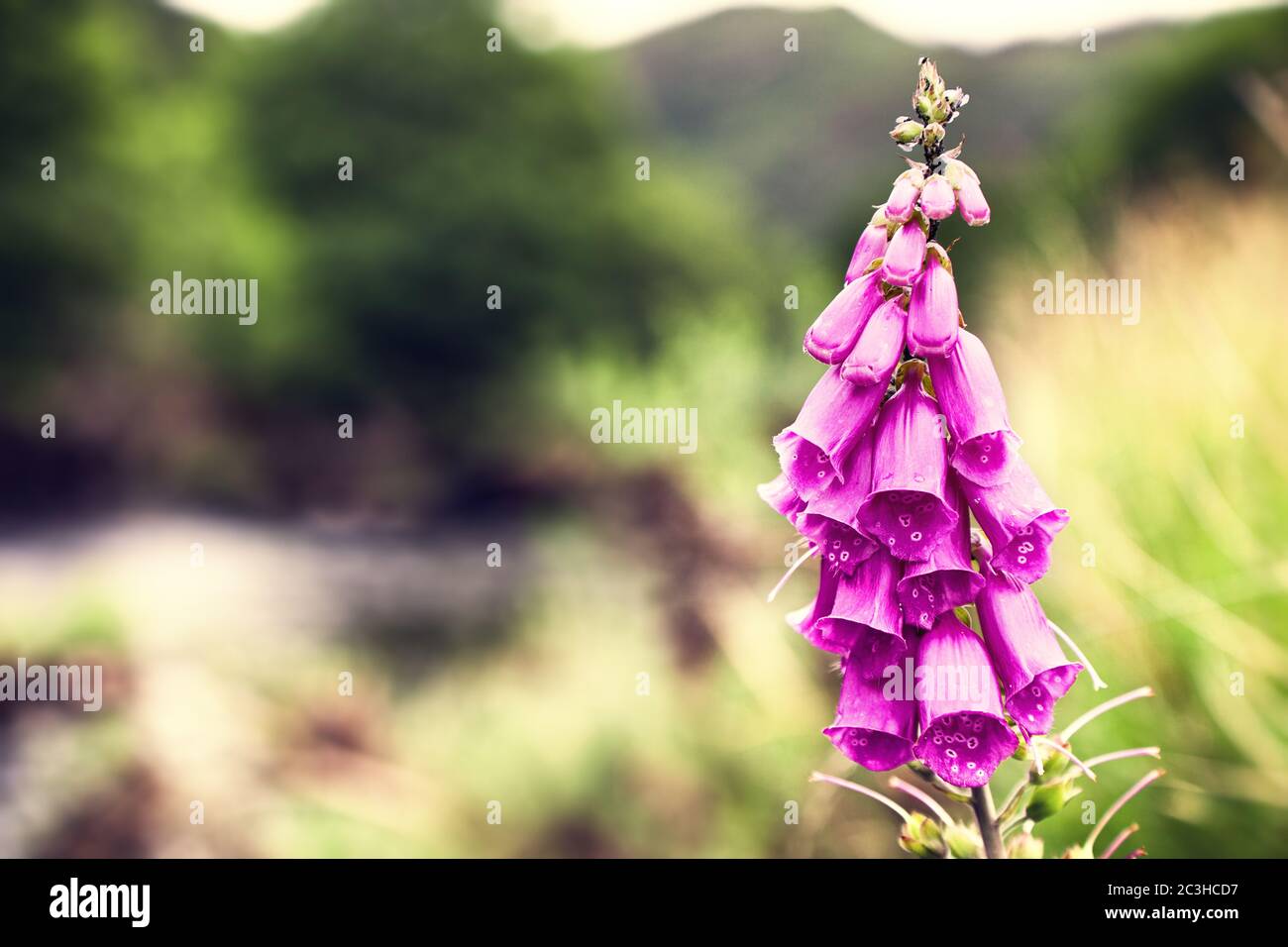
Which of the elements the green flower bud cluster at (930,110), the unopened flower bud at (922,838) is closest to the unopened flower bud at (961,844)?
the unopened flower bud at (922,838)

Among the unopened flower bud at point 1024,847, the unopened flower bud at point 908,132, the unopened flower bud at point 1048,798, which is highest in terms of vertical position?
the unopened flower bud at point 908,132

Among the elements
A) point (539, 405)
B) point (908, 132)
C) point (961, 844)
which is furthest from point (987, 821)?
point (539, 405)

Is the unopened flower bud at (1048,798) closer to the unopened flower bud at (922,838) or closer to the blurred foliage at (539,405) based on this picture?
the unopened flower bud at (922,838)

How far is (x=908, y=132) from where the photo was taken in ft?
4.25

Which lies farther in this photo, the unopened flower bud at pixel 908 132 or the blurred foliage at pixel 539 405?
the blurred foliage at pixel 539 405

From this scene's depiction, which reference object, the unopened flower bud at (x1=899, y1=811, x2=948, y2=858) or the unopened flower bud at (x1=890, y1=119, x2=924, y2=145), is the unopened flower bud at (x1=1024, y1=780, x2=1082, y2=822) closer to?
the unopened flower bud at (x1=899, y1=811, x2=948, y2=858)

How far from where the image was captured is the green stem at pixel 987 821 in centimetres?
128

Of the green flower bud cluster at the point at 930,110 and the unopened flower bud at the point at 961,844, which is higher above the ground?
the green flower bud cluster at the point at 930,110

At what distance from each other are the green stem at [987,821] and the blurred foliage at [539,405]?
7.26ft

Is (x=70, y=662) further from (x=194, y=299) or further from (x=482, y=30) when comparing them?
(x=482, y=30)

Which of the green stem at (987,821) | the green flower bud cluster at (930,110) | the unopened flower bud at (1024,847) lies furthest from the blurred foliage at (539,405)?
the green flower bud cluster at (930,110)

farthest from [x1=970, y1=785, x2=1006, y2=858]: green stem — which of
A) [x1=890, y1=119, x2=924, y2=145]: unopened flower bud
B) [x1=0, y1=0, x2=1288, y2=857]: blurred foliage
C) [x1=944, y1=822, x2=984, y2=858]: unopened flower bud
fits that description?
[x1=0, y1=0, x2=1288, y2=857]: blurred foliage

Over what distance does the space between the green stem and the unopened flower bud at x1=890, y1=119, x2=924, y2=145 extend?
770mm
